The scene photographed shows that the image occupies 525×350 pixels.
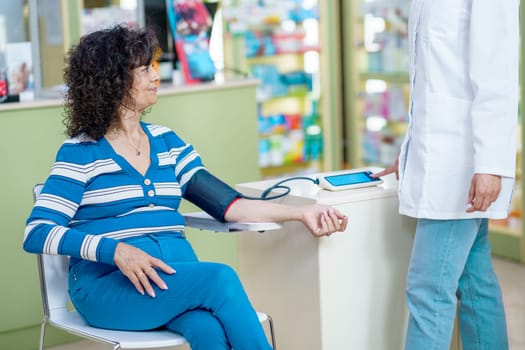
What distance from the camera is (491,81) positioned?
2318 mm

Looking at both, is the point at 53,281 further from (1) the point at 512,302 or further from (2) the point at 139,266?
(1) the point at 512,302

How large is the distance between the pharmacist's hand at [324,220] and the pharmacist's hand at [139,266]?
0.41 m

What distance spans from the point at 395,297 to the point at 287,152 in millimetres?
3262

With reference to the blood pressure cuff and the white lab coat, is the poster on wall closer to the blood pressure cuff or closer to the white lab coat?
the blood pressure cuff

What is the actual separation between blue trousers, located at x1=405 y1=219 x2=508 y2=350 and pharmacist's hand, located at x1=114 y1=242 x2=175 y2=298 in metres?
0.66

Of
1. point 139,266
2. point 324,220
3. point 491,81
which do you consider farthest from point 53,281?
point 491,81

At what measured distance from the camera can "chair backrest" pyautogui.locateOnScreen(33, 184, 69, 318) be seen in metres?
2.62

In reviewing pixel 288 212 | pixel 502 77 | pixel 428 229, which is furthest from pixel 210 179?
pixel 502 77

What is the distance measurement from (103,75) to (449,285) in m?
1.06

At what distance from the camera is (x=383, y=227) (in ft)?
8.84

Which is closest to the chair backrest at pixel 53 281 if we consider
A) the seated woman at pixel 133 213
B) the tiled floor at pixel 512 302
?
the seated woman at pixel 133 213

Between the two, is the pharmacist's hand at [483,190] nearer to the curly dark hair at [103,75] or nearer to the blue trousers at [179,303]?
the blue trousers at [179,303]

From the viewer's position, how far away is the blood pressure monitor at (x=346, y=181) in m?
2.68

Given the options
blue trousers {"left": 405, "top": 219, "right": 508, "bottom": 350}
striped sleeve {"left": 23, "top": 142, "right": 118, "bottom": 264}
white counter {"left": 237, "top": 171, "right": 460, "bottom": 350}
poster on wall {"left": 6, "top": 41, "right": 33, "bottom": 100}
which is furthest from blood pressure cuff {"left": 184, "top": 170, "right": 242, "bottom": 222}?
poster on wall {"left": 6, "top": 41, "right": 33, "bottom": 100}
